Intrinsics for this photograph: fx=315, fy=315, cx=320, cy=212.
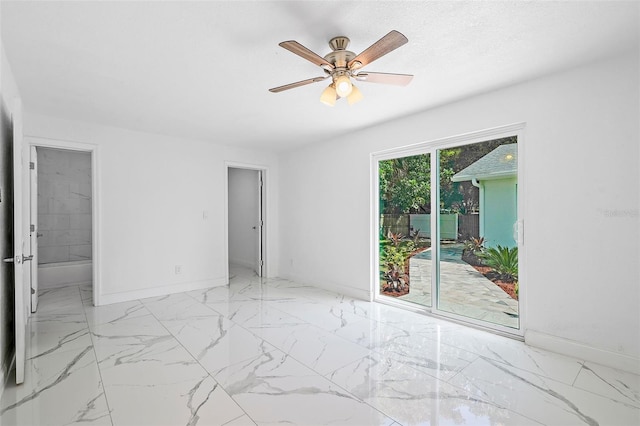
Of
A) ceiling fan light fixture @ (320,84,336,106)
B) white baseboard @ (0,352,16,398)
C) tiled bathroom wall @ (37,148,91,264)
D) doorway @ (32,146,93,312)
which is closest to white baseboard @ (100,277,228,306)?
doorway @ (32,146,93,312)

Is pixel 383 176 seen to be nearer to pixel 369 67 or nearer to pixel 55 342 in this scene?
pixel 369 67

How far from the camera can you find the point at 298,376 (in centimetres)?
228

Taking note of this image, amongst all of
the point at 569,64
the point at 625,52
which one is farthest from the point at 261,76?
the point at 625,52

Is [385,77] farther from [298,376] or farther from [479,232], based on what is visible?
[298,376]

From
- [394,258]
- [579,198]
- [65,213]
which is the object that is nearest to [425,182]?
[394,258]

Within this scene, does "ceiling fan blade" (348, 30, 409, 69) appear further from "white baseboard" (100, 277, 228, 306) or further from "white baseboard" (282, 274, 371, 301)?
"white baseboard" (100, 277, 228, 306)

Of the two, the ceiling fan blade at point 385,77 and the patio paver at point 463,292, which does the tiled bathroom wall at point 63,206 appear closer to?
the ceiling fan blade at point 385,77

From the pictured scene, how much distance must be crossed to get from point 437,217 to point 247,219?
14.1ft

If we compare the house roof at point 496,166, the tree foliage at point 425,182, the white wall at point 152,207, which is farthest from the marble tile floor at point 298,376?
the house roof at point 496,166

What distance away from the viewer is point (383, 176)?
13.8 feet

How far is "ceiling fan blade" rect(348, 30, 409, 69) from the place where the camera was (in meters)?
1.69

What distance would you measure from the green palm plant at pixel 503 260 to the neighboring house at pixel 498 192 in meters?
0.06

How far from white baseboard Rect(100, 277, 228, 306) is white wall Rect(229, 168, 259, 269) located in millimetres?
1325

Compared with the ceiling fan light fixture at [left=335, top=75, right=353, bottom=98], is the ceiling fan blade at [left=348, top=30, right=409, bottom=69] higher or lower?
higher
